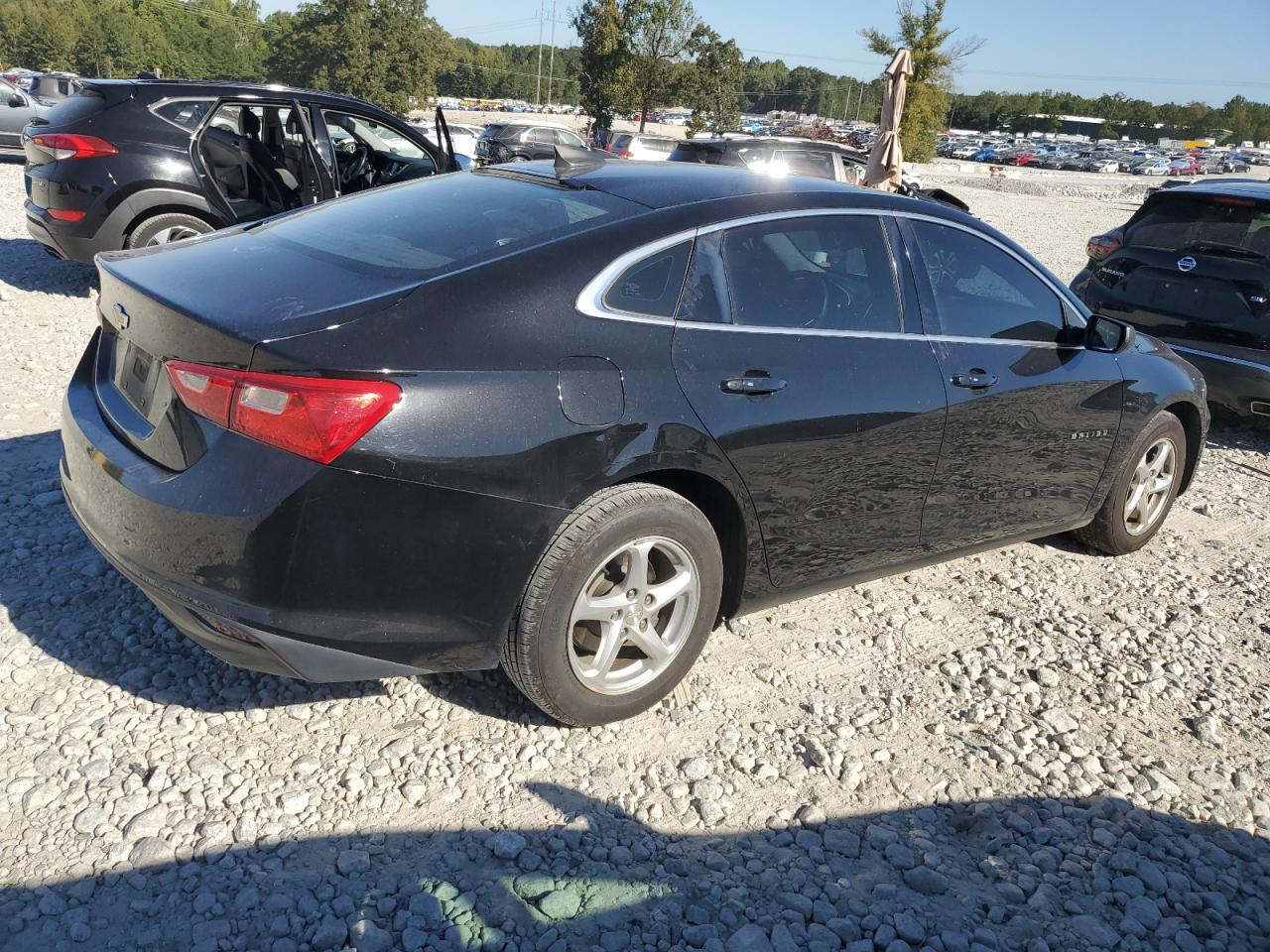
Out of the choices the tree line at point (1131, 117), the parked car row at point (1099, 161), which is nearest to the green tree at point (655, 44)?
the parked car row at point (1099, 161)

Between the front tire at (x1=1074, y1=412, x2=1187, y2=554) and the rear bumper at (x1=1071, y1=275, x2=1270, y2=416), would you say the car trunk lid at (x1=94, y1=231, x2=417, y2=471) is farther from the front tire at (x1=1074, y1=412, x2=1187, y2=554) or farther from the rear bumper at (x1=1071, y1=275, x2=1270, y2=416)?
the rear bumper at (x1=1071, y1=275, x2=1270, y2=416)

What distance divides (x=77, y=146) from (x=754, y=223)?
6.29 meters

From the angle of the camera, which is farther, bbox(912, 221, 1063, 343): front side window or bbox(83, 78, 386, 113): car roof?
bbox(83, 78, 386, 113): car roof

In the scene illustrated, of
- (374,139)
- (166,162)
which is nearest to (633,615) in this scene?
(166,162)

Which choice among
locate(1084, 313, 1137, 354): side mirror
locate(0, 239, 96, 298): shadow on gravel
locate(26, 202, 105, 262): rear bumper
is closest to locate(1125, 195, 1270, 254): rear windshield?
locate(1084, 313, 1137, 354): side mirror

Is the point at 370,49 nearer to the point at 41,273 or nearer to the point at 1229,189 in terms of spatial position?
the point at 41,273

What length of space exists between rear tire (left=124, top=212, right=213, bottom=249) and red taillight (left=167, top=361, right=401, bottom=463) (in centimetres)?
572

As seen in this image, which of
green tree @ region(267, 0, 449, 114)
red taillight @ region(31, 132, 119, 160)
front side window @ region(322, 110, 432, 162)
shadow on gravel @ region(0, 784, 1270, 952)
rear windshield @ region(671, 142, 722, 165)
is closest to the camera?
shadow on gravel @ region(0, 784, 1270, 952)

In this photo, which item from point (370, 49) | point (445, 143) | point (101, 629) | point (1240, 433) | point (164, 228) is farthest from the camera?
point (370, 49)

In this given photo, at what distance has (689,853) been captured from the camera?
8.80 feet

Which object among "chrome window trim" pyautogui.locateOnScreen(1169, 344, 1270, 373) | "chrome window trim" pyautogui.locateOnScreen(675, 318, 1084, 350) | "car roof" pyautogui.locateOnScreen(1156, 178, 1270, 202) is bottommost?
"chrome window trim" pyautogui.locateOnScreen(1169, 344, 1270, 373)

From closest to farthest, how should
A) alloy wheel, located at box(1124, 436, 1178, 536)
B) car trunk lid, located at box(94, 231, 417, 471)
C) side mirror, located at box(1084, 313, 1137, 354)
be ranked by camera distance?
car trunk lid, located at box(94, 231, 417, 471) < side mirror, located at box(1084, 313, 1137, 354) < alloy wheel, located at box(1124, 436, 1178, 536)

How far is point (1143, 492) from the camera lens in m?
4.96

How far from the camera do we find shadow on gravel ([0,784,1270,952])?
91.1 inches
